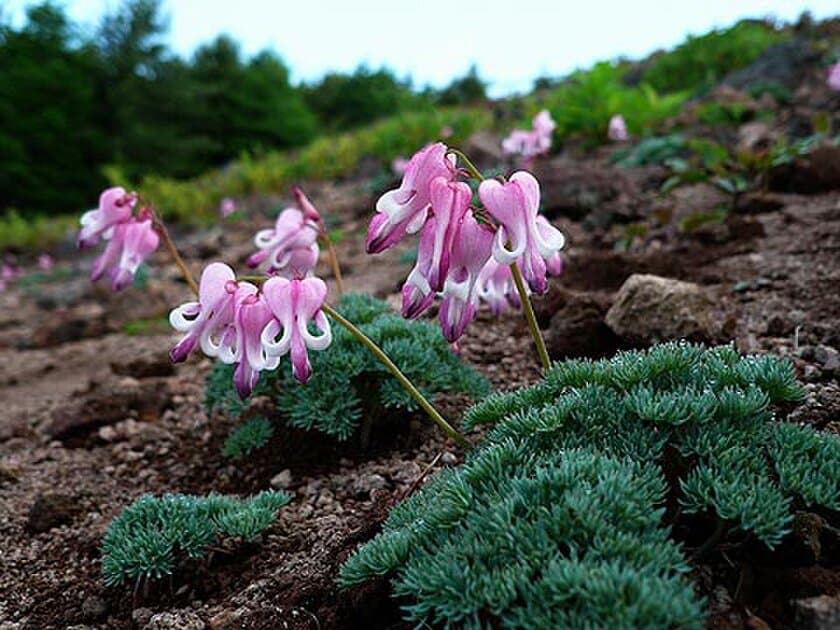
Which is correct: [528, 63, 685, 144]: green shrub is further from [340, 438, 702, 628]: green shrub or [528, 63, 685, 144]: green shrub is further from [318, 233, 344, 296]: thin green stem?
[340, 438, 702, 628]: green shrub

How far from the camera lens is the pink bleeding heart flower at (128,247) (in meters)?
3.48

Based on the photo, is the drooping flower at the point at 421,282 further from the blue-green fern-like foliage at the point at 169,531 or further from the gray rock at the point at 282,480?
the gray rock at the point at 282,480

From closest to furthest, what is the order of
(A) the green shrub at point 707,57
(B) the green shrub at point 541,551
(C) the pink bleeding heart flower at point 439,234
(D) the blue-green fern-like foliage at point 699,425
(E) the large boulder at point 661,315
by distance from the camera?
(B) the green shrub at point 541,551 < (D) the blue-green fern-like foliage at point 699,425 < (C) the pink bleeding heart flower at point 439,234 < (E) the large boulder at point 661,315 < (A) the green shrub at point 707,57

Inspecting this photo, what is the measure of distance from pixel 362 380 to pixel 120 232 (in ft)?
4.67

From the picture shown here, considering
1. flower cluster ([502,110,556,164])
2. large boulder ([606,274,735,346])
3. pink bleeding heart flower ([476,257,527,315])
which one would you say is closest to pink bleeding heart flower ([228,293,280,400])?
pink bleeding heart flower ([476,257,527,315])

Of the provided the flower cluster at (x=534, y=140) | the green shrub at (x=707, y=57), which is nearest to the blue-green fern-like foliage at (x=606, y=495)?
the flower cluster at (x=534, y=140)

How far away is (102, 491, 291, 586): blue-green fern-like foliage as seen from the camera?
2324 millimetres

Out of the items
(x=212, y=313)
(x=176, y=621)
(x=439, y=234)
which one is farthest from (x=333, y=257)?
(x=176, y=621)

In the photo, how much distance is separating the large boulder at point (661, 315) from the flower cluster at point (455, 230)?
4.57 ft

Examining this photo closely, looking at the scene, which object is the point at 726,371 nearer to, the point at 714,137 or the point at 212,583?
the point at 212,583

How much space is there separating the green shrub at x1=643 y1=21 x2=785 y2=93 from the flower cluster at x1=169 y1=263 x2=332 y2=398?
36.0 feet

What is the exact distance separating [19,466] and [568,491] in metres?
3.23

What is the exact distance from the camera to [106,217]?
11.4ft

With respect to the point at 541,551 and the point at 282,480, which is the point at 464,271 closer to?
the point at 541,551
